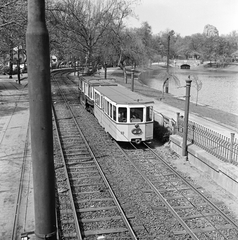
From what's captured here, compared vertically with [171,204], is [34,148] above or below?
above

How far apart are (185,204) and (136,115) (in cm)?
610

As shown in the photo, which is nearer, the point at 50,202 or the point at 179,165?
the point at 50,202

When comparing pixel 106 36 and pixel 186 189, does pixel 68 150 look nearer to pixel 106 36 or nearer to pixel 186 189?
pixel 186 189

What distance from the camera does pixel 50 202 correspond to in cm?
344

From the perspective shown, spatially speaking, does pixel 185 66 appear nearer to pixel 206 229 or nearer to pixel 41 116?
pixel 206 229

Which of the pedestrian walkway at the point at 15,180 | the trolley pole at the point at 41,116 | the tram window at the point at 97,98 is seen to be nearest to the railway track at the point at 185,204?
the pedestrian walkway at the point at 15,180

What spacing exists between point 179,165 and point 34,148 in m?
10.2

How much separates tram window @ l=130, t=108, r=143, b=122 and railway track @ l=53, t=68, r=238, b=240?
1.42 metres

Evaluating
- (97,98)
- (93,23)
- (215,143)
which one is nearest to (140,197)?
(215,143)

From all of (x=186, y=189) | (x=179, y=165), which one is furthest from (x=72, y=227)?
(x=179, y=165)

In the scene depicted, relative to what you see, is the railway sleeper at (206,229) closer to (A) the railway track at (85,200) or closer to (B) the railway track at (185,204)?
(B) the railway track at (185,204)

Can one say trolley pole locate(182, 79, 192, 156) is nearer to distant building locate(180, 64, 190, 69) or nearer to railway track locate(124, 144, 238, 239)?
railway track locate(124, 144, 238, 239)

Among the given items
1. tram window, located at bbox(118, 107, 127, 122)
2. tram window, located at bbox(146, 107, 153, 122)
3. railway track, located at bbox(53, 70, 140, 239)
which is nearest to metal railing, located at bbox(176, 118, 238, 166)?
tram window, located at bbox(146, 107, 153, 122)

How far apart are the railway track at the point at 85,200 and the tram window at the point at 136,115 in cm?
240
